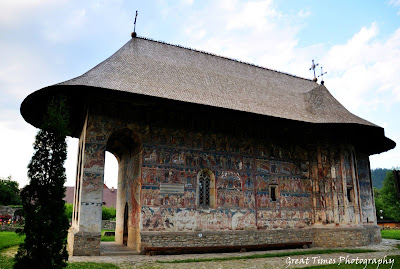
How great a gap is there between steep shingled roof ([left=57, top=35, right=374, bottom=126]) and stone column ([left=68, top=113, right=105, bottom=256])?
1815 mm

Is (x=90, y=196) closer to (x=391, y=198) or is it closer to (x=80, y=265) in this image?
(x=80, y=265)

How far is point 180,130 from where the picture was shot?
1168 centimetres

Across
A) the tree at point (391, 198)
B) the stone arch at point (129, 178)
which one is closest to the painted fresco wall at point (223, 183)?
the stone arch at point (129, 178)

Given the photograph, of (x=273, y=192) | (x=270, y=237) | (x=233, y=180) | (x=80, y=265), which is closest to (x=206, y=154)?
(x=233, y=180)

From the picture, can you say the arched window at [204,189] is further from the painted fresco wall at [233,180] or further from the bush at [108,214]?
the bush at [108,214]

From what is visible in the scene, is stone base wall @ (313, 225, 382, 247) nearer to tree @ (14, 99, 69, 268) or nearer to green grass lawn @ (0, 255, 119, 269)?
green grass lawn @ (0, 255, 119, 269)

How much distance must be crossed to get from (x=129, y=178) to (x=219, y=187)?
3.59 m

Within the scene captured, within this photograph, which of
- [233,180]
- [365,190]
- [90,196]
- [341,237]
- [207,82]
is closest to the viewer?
[90,196]

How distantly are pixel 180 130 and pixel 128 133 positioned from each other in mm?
1891

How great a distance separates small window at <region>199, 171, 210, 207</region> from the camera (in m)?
11.6

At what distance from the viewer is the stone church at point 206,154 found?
1034cm

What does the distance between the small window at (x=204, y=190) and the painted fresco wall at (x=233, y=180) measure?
251mm

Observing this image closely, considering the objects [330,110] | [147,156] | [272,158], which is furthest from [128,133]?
[330,110]

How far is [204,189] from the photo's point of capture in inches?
460
